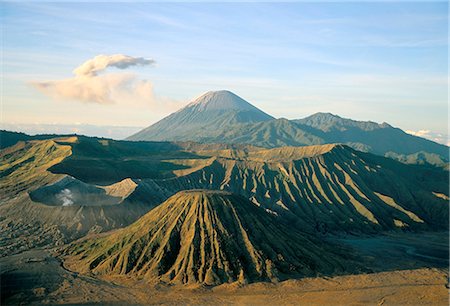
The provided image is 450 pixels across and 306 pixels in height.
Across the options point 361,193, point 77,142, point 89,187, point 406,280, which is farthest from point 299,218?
point 77,142

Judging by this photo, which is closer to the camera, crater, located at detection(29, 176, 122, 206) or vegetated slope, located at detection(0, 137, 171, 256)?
vegetated slope, located at detection(0, 137, 171, 256)

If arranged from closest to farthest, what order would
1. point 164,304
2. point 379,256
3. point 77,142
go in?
point 164,304
point 379,256
point 77,142

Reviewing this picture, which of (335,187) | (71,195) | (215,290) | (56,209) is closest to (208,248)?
(215,290)

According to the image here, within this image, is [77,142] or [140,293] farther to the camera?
[77,142]

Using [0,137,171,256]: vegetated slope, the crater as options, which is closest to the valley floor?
[0,137,171,256]: vegetated slope

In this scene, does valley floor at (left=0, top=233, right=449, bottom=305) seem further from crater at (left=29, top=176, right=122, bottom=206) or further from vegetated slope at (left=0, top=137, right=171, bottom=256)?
crater at (left=29, top=176, right=122, bottom=206)

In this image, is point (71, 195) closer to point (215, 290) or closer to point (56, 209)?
point (56, 209)

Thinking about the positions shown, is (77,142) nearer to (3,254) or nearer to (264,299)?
(3,254)
